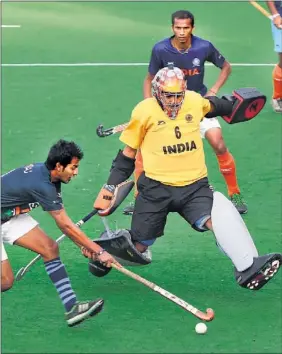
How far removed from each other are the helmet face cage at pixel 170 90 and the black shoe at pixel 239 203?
7.32ft

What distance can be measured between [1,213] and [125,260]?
125 cm

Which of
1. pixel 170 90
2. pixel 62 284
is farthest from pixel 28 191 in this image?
pixel 170 90

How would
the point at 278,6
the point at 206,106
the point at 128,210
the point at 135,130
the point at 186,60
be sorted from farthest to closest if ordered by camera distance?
1. the point at 278,6
2. the point at 128,210
3. the point at 186,60
4. the point at 206,106
5. the point at 135,130

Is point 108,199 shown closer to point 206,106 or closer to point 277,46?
point 206,106

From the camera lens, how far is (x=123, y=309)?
891 centimetres

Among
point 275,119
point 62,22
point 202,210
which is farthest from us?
point 62,22

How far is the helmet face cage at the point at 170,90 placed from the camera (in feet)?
29.3

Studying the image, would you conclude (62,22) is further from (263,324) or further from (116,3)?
(263,324)

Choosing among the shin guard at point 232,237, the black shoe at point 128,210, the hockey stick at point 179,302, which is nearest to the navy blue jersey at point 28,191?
the hockey stick at point 179,302

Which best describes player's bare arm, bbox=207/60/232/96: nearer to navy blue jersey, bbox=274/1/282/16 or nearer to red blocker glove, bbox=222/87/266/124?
red blocker glove, bbox=222/87/266/124

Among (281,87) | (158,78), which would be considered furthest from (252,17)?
(158,78)

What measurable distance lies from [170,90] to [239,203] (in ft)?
7.94

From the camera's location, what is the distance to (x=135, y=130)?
908 centimetres

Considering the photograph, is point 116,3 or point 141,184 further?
point 116,3
